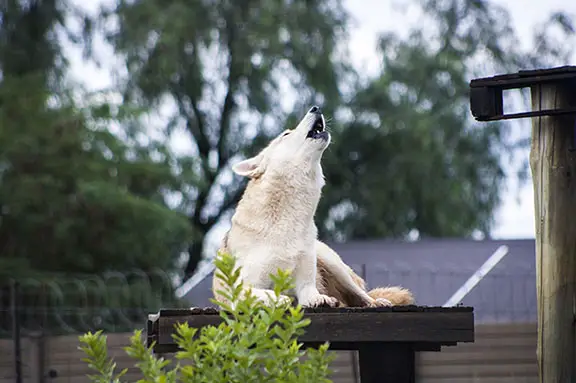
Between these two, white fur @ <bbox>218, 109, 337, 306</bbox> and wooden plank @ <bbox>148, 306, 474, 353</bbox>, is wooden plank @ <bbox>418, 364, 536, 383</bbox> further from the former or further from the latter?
wooden plank @ <bbox>148, 306, 474, 353</bbox>

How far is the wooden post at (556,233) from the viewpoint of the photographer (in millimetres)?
4742

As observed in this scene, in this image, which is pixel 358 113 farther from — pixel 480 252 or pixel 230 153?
pixel 480 252

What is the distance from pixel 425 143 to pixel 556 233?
714 inches

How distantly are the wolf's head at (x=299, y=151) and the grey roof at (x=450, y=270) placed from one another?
24.7ft

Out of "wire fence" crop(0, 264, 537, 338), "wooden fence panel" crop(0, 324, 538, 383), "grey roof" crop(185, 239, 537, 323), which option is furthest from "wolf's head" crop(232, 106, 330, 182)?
"grey roof" crop(185, 239, 537, 323)

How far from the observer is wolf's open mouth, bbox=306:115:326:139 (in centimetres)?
564

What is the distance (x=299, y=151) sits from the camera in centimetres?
561

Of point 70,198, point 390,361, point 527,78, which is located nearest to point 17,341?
point 390,361

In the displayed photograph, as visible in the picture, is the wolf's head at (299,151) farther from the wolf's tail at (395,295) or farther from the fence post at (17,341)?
the fence post at (17,341)

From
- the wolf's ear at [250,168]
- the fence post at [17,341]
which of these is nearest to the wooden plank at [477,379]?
the fence post at [17,341]

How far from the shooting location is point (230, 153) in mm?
24250

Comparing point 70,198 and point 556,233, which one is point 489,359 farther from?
point 70,198

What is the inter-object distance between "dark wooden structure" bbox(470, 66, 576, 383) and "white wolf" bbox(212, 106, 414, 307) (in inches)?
35.9

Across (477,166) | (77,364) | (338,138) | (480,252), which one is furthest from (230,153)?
(77,364)
